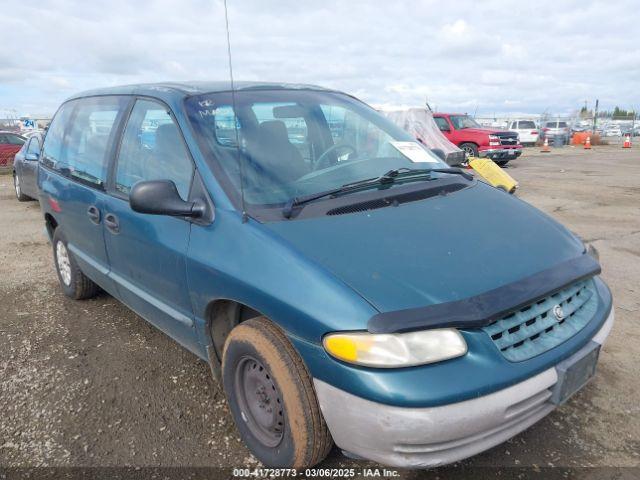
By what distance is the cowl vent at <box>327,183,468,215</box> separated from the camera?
2.37m

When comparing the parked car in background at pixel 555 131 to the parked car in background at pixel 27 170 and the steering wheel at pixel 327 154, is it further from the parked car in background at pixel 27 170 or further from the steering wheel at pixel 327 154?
the steering wheel at pixel 327 154

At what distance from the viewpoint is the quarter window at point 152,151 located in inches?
104

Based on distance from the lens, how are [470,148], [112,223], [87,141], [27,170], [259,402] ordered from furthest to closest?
[470,148]
[27,170]
[87,141]
[112,223]
[259,402]

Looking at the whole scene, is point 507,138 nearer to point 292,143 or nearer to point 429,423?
point 292,143

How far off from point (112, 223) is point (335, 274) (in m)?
1.81

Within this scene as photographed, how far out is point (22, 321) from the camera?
3.98 metres

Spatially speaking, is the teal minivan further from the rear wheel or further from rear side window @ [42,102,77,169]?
the rear wheel

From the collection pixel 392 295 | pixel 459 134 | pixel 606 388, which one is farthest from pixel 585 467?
pixel 459 134

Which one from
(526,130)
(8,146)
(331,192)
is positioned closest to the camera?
(331,192)

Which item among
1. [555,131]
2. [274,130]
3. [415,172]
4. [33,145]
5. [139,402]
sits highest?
[274,130]

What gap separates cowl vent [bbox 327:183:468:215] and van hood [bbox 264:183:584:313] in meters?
0.04

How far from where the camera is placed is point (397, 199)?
8.30ft

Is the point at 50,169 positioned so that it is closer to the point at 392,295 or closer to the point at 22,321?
the point at 22,321

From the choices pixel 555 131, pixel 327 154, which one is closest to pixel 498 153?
pixel 327 154
